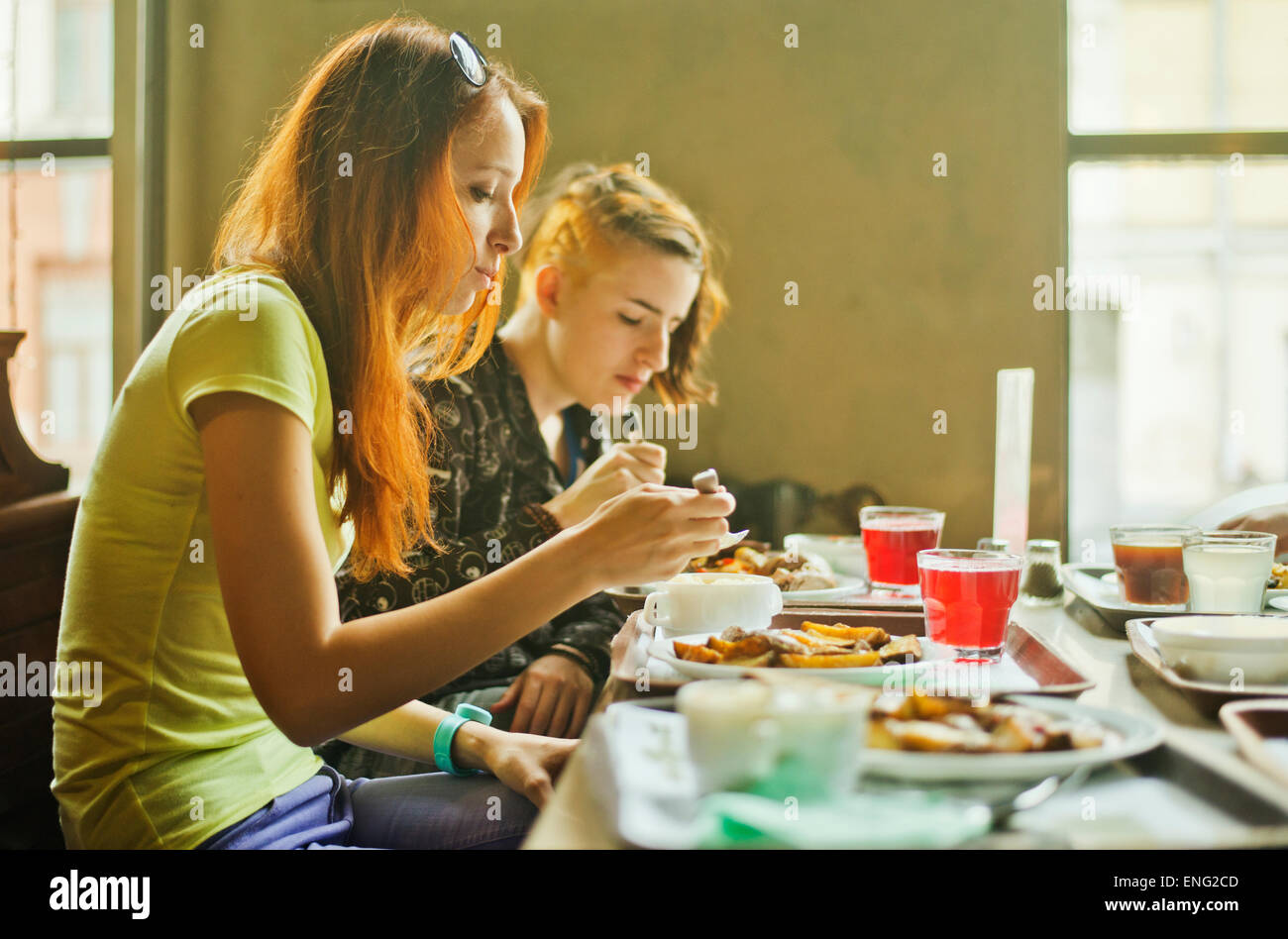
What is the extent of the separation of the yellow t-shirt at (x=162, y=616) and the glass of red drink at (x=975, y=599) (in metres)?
0.71

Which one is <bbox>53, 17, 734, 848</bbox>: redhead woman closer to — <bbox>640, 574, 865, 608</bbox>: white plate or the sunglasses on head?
the sunglasses on head

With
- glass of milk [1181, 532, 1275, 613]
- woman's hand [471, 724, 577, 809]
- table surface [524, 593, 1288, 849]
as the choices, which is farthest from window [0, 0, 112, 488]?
glass of milk [1181, 532, 1275, 613]

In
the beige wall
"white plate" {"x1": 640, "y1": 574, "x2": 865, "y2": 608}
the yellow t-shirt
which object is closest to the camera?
the yellow t-shirt

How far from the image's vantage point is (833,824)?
53cm

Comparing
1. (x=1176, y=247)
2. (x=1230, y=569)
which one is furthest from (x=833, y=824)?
(x=1176, y=247)

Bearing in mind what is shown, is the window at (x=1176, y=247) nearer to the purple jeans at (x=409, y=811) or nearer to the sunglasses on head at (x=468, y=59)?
the purple jeans at (x=409, y=811)

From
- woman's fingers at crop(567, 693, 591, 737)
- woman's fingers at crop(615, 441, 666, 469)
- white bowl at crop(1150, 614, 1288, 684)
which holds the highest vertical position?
woman's fingers at crop(615, 441, 666, 469)

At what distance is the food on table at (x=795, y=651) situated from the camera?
0.88 meters

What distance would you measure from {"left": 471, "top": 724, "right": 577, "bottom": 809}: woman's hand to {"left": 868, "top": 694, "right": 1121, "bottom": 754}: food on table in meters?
0.51

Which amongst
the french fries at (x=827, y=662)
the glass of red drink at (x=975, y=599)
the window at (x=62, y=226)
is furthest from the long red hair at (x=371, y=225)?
the window at (x=62, y=226)

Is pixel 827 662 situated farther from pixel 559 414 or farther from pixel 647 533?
pixel 559 414

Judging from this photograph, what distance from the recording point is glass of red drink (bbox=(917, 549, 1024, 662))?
3.48 ft
